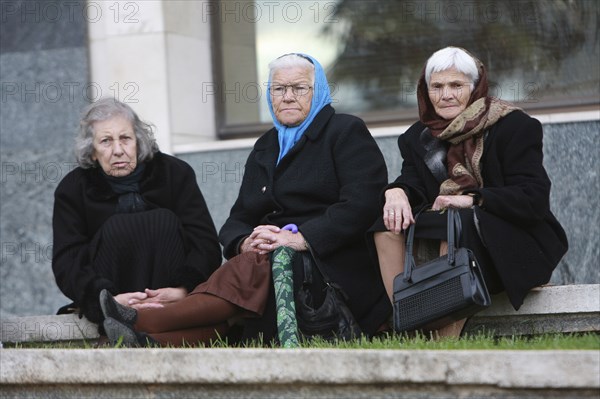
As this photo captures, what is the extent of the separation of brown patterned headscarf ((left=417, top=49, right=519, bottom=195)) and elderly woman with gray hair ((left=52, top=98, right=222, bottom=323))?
139cm

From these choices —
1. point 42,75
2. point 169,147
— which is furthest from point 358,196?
point 42,75

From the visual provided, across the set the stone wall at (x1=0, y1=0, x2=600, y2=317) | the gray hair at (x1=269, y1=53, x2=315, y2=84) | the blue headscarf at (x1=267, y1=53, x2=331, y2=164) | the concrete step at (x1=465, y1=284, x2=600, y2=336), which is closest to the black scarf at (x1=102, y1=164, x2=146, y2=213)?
the blue headscarf at (x1=267, y1=53, x2=331, y2=164)

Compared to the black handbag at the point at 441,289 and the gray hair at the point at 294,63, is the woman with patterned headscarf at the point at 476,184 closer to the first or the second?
the black handbag at the point at 441,289

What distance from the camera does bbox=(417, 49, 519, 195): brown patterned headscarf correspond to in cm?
575

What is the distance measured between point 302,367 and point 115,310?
1.35 metres

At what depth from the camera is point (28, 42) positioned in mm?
9016

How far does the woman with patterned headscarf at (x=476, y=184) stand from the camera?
5496mm

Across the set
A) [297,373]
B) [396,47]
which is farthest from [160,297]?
[396,47]

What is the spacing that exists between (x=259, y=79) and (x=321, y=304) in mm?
3604

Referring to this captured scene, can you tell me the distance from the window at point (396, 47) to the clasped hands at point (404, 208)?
2822mm

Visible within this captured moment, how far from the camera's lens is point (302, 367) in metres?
4.50

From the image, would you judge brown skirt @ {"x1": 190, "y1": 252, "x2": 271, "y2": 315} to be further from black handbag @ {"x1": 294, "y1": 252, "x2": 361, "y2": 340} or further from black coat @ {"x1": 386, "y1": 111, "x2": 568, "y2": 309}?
black coat @ {"x1": 386, "y1": 111, "x2": 568, "y2": 309}

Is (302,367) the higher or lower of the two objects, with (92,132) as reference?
lower

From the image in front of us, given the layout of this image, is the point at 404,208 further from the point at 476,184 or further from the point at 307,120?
the point at 307,120
